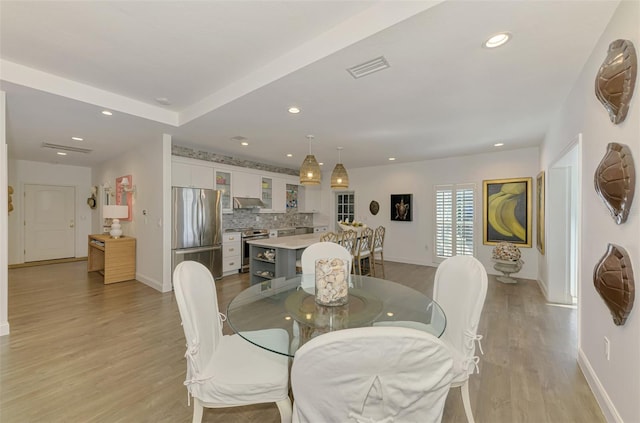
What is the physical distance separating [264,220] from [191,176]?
2.24m

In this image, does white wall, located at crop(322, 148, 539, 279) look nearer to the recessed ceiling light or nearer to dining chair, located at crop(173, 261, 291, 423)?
the recessed ceiling light

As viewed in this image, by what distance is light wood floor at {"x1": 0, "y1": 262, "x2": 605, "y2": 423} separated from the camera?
1.72m

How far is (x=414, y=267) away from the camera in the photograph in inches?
238

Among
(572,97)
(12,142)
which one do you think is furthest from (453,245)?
(12,142)

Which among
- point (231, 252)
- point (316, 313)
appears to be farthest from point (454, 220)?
point (316, 313)

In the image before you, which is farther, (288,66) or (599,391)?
(288,66)

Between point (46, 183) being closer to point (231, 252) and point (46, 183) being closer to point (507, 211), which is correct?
point (231, 252)

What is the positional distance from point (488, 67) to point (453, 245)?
4427mm

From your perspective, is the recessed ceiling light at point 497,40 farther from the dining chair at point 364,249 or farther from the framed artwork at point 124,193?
the framed artwork at point 124,193

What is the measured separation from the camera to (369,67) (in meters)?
2.19

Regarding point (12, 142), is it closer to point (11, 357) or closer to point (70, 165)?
point (70, 165)

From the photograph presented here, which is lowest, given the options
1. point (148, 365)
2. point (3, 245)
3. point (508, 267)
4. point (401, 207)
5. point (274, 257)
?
point (148, 365)

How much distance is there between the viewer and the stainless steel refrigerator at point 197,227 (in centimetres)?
438

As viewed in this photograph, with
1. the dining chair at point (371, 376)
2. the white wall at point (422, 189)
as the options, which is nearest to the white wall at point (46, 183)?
the white wall at point (422, 189)
